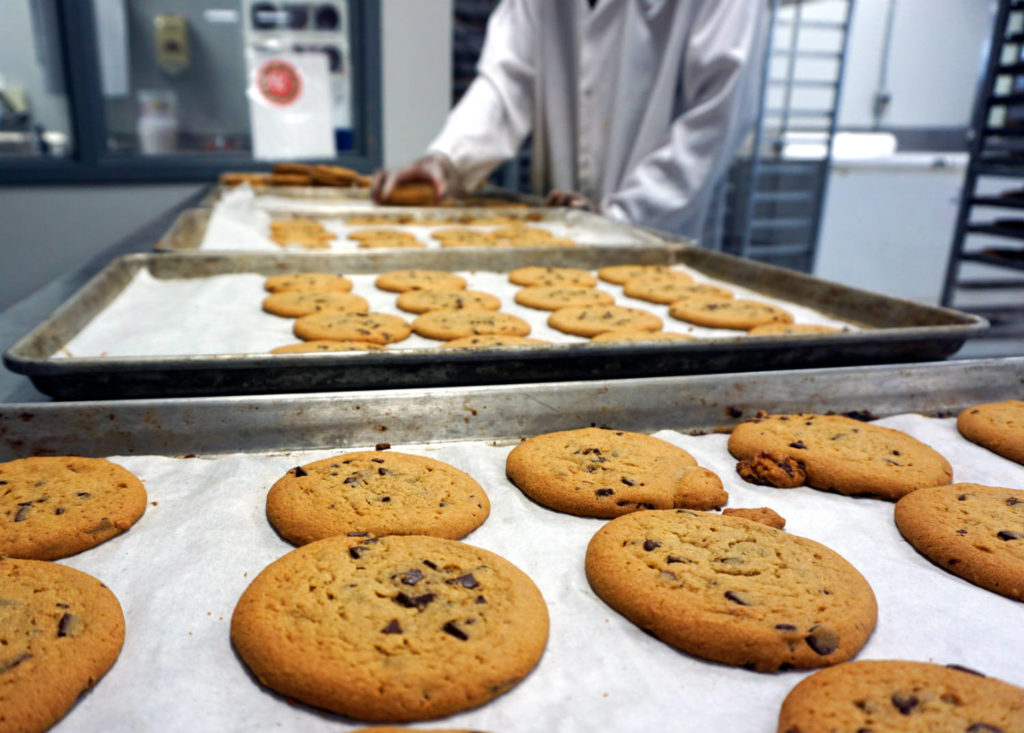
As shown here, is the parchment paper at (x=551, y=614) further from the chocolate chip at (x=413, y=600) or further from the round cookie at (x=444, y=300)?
the round cookie at (x=444, y=300)

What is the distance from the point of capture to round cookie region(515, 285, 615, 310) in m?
1.83

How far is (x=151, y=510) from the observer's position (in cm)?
92

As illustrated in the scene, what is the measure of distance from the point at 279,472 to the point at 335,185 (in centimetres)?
290

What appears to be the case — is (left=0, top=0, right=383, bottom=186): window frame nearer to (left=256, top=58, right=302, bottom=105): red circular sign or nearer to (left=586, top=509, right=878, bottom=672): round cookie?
(left=256, top=58, right=302, bottom=105): red circular sign

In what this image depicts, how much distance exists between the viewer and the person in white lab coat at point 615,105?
2867 millimetres

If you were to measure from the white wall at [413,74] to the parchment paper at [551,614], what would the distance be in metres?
4.38

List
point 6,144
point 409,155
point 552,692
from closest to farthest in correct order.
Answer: point 552,692
point 6,144
point 409,155

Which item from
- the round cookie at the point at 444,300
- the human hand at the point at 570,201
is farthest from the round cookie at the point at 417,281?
the human hand at the point at 570,201

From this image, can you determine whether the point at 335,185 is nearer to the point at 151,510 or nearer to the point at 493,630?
the point at 151,510

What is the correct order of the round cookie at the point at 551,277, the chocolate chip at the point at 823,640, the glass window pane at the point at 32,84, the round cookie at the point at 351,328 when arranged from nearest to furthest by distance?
the chocolate chip at the point at 823,640
the round cookie at the point at 351,328
the round cookie at the point at 551,277
the glass window pane at the point at 32,84

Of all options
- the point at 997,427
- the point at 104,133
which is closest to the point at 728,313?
the point at 997,427

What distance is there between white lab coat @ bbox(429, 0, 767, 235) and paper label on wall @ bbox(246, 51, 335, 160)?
1.87 meters

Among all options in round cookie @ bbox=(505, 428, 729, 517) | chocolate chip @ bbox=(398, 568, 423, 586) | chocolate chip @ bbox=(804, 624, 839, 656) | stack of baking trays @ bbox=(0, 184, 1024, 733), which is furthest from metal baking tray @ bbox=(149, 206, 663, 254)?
chocolate chip @ bbox=(804, 624, 839, 656)

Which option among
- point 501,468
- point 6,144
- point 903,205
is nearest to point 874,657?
point 501,468
